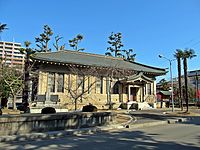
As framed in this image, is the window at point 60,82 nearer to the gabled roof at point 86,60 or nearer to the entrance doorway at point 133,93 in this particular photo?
the gabled roof at point 86,60

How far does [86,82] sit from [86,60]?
12.3ft

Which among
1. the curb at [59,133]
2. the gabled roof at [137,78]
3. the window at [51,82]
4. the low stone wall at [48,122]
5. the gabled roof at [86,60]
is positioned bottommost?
the curb at [59,133]

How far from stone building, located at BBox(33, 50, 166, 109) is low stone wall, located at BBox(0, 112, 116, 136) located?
38.3ft

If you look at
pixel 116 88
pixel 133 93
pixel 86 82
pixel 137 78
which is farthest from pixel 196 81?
pixel 86 82

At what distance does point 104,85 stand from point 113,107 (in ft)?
10.8

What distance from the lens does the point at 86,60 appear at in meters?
34.0

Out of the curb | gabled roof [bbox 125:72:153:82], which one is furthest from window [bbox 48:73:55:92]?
the curb

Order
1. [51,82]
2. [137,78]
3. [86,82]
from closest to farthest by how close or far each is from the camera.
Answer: [51,82] < [86,82] < [137,78]

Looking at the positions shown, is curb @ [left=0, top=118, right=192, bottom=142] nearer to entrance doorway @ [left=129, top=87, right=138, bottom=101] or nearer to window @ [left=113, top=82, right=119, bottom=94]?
window @ [left=113, top=82, right=119, bottom=94]

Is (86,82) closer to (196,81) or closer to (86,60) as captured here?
(86,60)

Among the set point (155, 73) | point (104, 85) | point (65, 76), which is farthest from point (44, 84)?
point (155, 73)

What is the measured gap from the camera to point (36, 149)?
861 centimetres

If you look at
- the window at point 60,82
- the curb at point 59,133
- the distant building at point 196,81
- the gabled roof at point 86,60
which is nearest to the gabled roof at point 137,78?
the gabled roof at point 86,60

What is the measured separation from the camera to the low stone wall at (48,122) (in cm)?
1106
